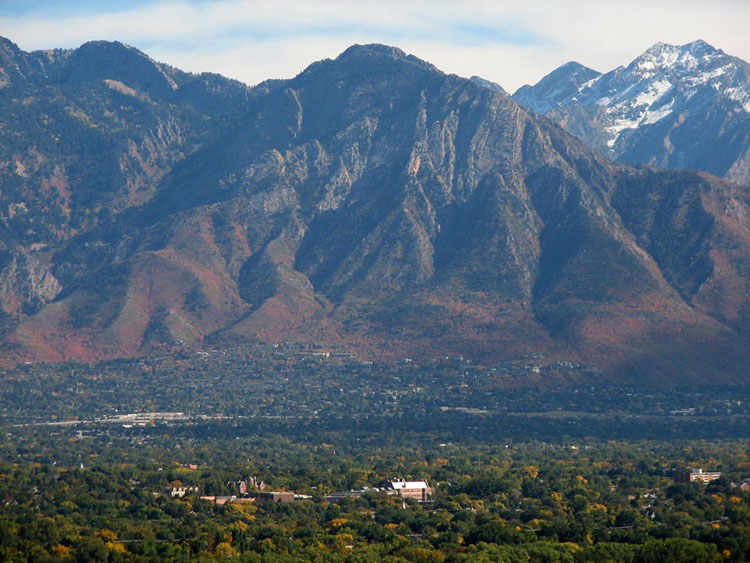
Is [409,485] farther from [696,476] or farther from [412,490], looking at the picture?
[696,476]

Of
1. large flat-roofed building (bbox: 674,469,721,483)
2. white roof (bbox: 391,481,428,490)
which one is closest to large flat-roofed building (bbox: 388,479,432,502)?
white roof (bbox: 391,481,428,490)

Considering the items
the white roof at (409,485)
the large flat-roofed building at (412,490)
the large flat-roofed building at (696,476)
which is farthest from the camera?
the large flat-roofed building at (696,476)

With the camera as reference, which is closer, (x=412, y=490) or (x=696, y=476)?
(x=412, y=490)

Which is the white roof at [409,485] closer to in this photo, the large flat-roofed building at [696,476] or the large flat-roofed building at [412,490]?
the large flat-roofed building at [412,490]

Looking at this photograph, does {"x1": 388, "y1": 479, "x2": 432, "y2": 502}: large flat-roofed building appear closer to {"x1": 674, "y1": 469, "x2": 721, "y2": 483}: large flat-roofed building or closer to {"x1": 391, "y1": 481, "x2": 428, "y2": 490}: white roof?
{"x1": 391, "y1": 481, "x2": 428, "y2": 490}: white roof

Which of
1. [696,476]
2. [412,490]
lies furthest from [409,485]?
[696,476]

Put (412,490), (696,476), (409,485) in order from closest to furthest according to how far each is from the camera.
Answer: (412,490), (409,485), (696,476)

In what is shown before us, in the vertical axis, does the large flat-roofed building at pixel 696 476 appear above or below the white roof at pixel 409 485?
above

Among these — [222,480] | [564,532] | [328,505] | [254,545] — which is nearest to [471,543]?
[564,532]

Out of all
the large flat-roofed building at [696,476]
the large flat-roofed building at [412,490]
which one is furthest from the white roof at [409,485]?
the large flat-roofed building at [696,476]

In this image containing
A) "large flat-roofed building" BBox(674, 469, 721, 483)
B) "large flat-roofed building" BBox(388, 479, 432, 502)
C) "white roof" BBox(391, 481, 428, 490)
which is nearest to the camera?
"large flat-roofed building" BBox(388, 479, 432, 502)

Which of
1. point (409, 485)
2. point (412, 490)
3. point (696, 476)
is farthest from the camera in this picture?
point (696, 476)
